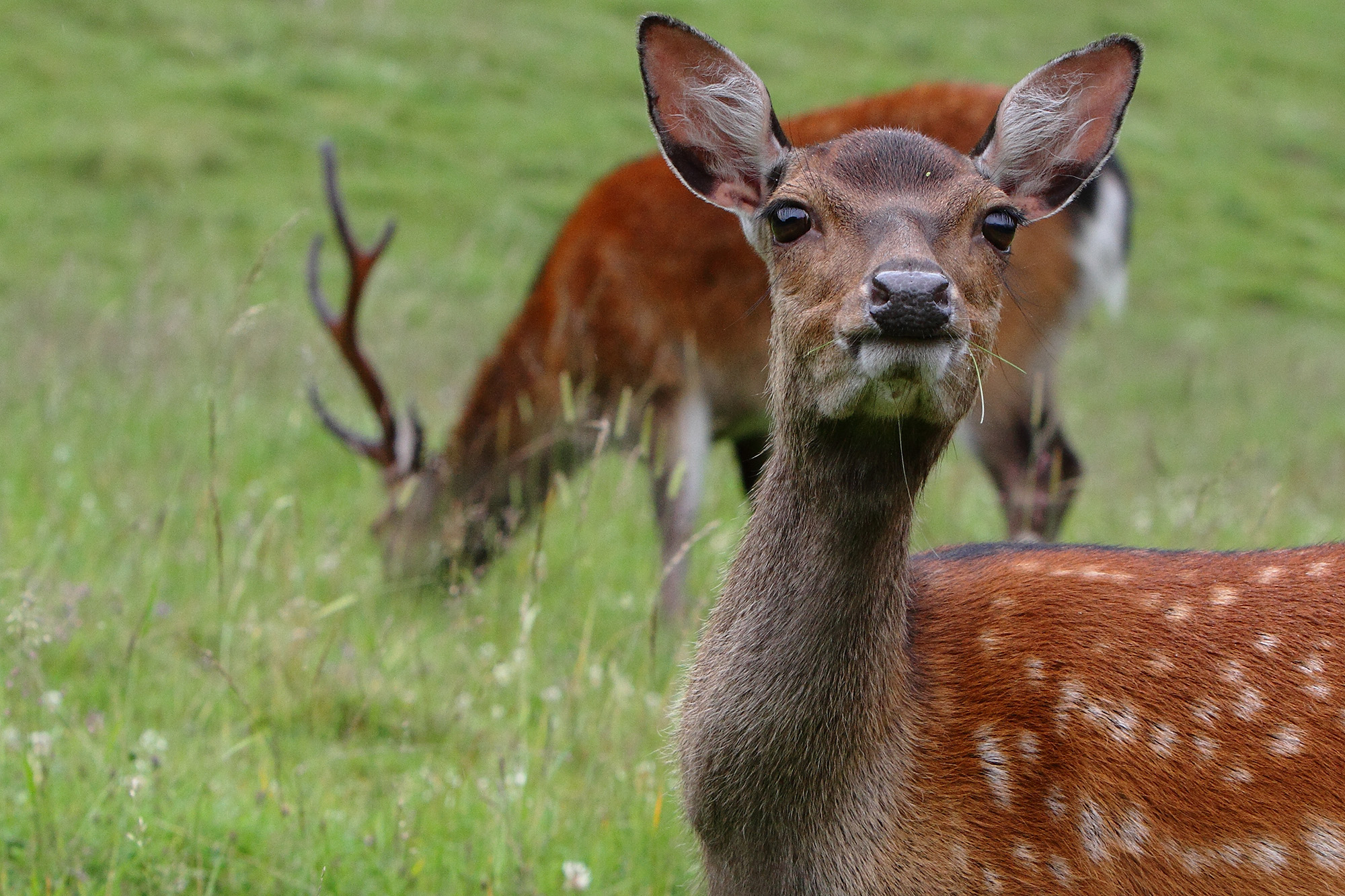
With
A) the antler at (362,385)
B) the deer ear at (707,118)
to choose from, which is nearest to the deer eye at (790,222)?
the deer ear at (707,118)

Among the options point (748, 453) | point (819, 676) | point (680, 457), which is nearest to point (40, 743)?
point (819, 676)

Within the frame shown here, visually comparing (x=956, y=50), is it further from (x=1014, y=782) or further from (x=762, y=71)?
(x=1014, y=782)

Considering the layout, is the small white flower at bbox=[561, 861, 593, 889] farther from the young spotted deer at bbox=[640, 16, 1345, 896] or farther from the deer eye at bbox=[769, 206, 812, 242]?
the deer eye at bbox=[769, 206, 812, 242]

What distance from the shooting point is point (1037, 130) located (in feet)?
9.17

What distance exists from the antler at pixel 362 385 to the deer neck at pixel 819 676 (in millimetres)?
3469

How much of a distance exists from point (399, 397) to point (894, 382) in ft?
19.5

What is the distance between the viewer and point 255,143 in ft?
41.3

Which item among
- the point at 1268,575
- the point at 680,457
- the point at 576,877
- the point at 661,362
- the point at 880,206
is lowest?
the point at 576,877

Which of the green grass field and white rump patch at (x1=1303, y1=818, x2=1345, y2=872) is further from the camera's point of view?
the green grass field

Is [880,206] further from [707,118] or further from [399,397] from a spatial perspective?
Answer: [399,397]

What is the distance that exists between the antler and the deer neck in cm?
347

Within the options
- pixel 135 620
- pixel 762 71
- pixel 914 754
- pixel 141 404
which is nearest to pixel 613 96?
pixel 762 71

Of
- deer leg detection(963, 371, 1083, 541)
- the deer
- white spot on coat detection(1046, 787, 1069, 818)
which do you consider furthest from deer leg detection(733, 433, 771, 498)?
white spot on coat detection(1046, 787, 1069, 818)

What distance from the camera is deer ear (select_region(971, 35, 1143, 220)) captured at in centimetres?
276
